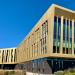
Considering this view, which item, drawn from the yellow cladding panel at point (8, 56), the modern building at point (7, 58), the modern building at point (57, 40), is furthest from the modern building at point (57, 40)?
the modern building at point (7, 58)

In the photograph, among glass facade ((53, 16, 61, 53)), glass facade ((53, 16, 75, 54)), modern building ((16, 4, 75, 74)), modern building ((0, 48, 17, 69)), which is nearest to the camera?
modern building ((16, 4, 75, 74))

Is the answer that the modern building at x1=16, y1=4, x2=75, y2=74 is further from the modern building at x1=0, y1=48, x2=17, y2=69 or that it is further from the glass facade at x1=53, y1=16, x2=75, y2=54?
the modern building at x1=0, y1=48, x2=17, y2=69

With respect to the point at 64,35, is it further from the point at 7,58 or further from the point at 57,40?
the point at 7,58

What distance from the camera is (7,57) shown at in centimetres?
13212

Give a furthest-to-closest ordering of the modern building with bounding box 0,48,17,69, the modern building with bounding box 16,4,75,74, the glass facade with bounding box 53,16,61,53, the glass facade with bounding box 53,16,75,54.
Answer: the modern building with bounding box 0,48,17,69 → the glass facade with bounding box 53,16,75,54 → the glass facade with bounding box 53,16,61,53 → the modern building with bounding box 16,4,75,74

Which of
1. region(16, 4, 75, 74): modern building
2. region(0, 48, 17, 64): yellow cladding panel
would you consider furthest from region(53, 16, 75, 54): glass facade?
region(0, 48, 17, 64): yellow cladding panel

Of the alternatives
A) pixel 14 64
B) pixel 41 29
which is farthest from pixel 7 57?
pixel 41 29

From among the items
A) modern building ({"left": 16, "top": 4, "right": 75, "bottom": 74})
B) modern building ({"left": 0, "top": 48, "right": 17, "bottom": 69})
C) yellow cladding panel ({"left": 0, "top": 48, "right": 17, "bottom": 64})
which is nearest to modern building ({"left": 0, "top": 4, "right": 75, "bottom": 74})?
modern building ({"left": 16, "top": 4, "right": 75, "bottom": 74})

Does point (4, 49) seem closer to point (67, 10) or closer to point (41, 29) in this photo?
point (41, 29)

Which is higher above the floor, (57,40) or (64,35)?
(64,35)

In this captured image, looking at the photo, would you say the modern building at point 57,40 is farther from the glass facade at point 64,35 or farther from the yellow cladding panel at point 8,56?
the yellow cladding panel at point 8,56

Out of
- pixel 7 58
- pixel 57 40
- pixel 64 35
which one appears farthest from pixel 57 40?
pixel 7 58

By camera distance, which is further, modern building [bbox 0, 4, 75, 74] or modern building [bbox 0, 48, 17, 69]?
modern building [bbox 0, 48, 17, 69]

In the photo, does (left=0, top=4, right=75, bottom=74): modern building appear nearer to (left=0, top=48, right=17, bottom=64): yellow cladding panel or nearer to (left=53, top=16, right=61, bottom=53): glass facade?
(left=53, top=16, right=61, bottom=53): glass facade
